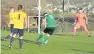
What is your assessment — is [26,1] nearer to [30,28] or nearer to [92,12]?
[30,28]

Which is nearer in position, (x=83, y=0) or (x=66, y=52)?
(x=66, y=52)

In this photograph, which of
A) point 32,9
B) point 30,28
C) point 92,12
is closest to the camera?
point 30,28

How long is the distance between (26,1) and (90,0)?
260 inches

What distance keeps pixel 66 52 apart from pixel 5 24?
16.0 m

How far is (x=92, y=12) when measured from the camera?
41.1 m

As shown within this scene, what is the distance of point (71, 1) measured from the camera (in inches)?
1473

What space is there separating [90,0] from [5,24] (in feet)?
32.4

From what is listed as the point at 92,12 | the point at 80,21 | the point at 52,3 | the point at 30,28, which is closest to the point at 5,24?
the point at 30,28

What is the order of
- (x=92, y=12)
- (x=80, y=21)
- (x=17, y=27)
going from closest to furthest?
1. (x=17, y=27)
2. (x=80, y=21)
3. (x=92, y=12)

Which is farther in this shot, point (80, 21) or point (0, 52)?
point (80, 21)

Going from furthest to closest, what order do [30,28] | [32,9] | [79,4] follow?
[79,4] < [32,9] < [30,28]

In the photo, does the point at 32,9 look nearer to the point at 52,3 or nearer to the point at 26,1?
the point at 26,1

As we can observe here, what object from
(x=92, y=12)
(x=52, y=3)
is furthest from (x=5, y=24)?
(x=92, y=12)

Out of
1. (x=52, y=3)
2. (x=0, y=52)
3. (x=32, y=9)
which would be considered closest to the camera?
(x=0, y=52)
